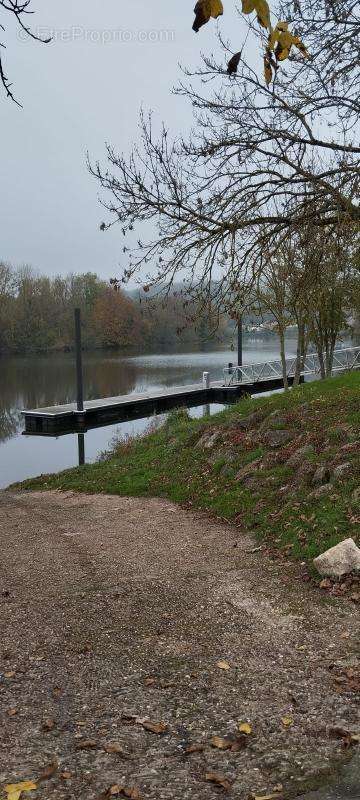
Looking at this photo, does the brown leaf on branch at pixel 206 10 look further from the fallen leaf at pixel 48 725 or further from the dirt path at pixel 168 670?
the fallen leaf at pixel 48 725

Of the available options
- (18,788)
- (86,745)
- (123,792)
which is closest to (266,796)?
(123,792)

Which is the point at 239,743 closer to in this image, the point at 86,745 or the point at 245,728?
the point at 245,728

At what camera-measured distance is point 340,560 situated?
18.9ft

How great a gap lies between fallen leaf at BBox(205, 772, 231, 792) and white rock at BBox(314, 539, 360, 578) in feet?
9.50

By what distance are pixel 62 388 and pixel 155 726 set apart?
115 ft

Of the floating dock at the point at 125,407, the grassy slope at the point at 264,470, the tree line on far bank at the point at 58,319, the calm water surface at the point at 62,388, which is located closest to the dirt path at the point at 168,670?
the grassy slope at the point at 264,470

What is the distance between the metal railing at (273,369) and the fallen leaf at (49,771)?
28.7 meters

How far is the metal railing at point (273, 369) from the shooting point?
31156 millimetres

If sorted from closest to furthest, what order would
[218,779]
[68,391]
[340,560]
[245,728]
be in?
[218,779]
[245,728]
[340,560]
[68,391]

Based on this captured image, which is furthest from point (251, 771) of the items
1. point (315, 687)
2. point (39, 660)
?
point (39, 660)

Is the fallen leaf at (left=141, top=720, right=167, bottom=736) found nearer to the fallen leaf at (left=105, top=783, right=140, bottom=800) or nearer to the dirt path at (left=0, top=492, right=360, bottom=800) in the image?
the dirt path at (left=0, top=492, right=360, bottom=800)

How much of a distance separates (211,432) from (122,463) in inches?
92.4

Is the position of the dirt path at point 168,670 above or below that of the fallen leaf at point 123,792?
below

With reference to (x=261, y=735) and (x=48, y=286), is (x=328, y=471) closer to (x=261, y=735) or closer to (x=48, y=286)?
(x=261, y=735)
